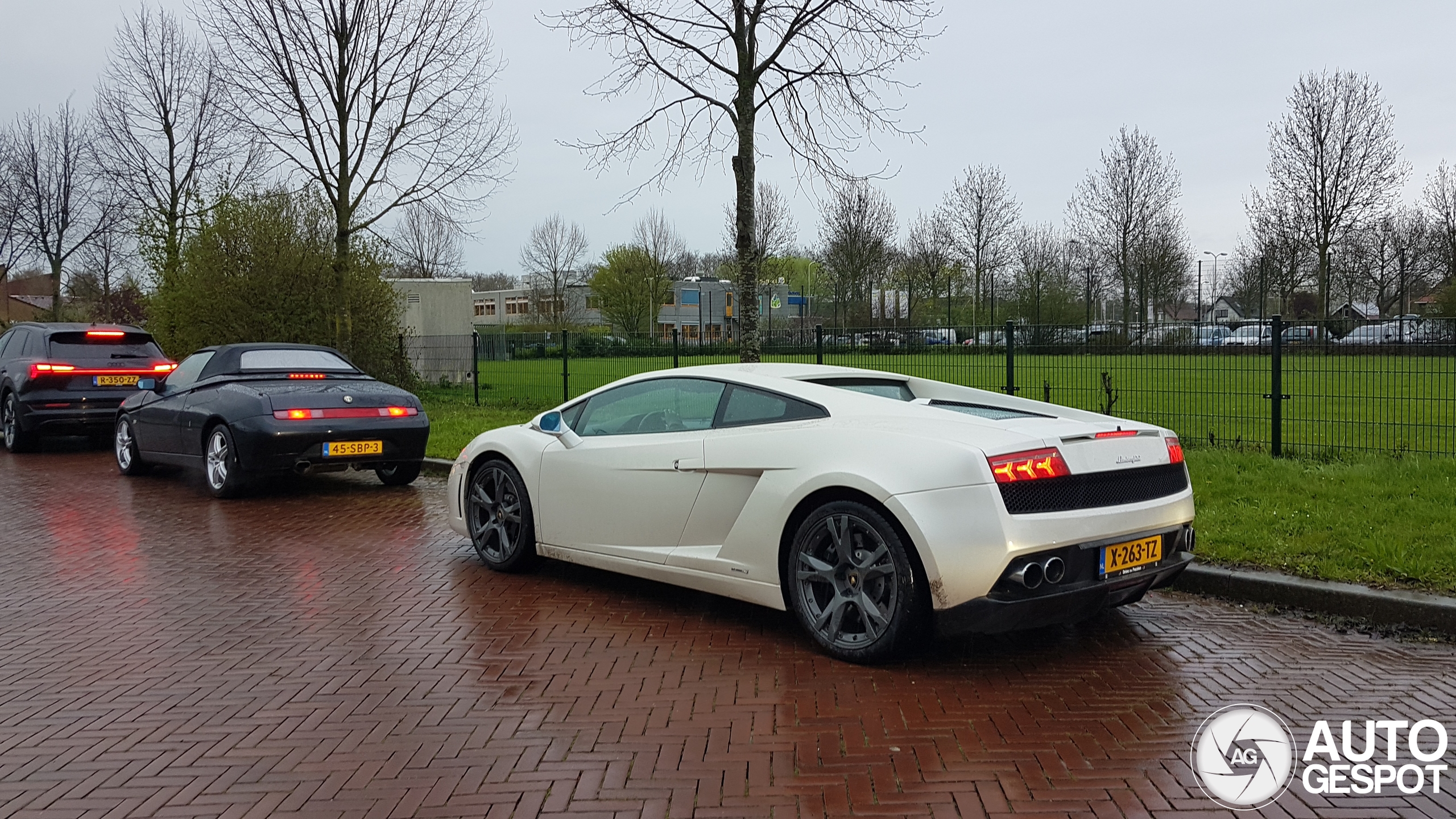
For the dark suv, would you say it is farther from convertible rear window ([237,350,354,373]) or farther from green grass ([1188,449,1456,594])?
green grass ([1188,449,1456,594])

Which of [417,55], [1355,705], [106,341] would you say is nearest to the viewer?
[1355,705]

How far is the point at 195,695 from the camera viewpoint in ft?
13.4

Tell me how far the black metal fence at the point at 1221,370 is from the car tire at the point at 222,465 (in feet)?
21.9

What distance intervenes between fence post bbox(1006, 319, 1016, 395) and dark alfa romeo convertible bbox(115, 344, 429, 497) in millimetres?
6343

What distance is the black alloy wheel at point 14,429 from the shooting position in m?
13.0

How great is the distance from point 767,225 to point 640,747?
4129 centimetres

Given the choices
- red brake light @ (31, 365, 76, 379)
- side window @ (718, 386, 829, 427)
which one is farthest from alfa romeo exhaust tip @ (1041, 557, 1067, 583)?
red brake light @ (31, 365, 76, 379)

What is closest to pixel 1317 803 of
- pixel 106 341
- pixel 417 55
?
pixel 106 341

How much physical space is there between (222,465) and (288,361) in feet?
4.20

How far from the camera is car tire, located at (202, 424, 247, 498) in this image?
9.05 meters

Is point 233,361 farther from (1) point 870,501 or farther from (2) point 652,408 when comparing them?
(1) point 870,501

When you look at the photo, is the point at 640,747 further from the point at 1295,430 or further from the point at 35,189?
the point at 35,189

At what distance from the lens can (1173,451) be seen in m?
4.68

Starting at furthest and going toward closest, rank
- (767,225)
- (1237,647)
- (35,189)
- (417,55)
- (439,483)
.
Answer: (767,225) → (35,189) → (417,55) → (439,483) → (1237,647)
